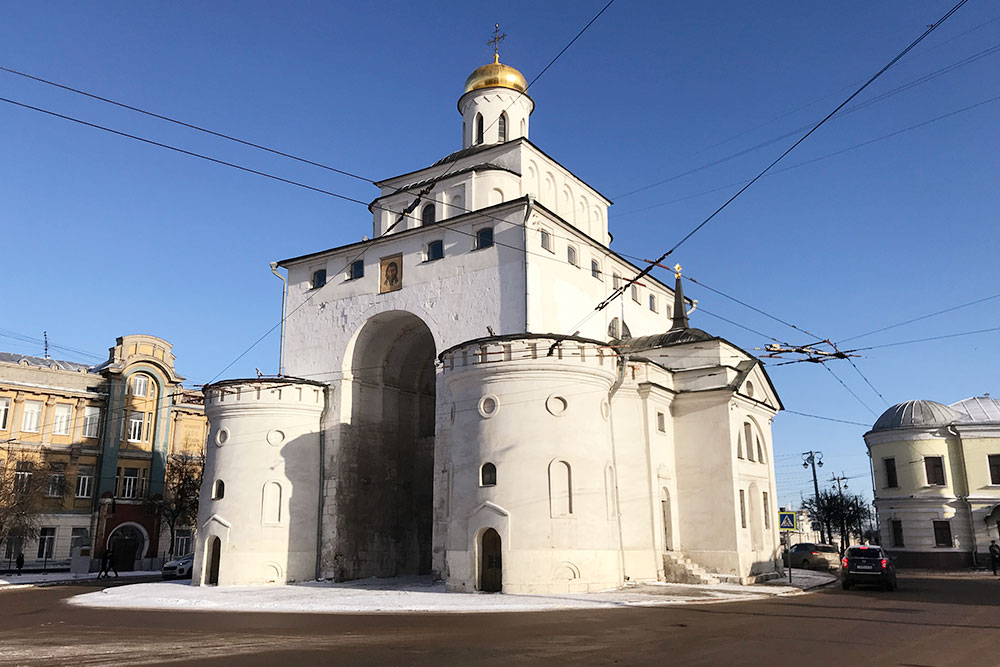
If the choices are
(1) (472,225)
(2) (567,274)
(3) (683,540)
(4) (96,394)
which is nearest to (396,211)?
(1) (472,225)

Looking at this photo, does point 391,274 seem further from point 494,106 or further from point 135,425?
point 135,425

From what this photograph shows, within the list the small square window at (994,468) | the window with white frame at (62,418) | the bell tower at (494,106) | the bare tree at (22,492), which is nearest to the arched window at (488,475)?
the bell tower at (494,106)

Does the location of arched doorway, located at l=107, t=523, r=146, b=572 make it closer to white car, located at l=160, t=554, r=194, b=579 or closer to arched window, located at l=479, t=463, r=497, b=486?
white car, located at l=160, t=554, r=194, b=579

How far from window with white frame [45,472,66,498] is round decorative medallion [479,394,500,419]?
28668 millimetres

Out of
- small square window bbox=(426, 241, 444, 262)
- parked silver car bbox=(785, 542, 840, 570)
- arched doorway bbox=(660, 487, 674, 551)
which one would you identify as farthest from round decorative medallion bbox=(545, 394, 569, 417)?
parked silver car bbox=(785, 542, 840, 570)

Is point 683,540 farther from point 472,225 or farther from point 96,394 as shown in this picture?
point 96,394

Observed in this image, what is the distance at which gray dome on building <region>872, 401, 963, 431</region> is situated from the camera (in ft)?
136

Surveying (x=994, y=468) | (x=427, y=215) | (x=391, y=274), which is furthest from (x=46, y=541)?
(x=994, y=468)

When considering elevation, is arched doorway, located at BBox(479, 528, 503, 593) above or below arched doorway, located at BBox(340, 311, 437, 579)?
below

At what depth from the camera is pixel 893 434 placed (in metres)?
41.8

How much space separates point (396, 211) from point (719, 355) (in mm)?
13946

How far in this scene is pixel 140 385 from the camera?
44719 mm

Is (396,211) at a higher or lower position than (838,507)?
A: higher

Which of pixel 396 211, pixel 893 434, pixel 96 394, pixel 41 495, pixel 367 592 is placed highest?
pixel 396 211
